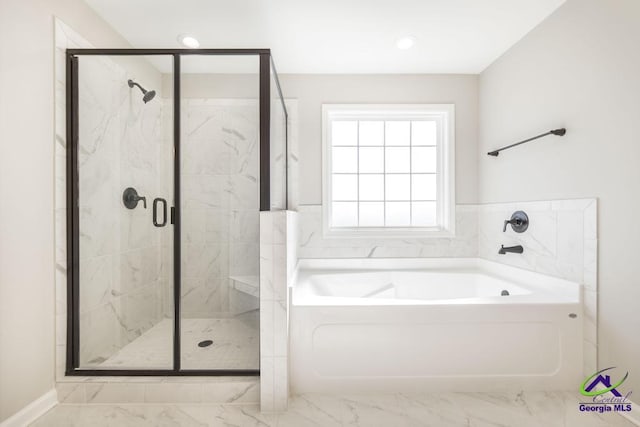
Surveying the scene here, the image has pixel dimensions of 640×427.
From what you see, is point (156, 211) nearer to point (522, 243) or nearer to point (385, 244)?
point (385, 244)

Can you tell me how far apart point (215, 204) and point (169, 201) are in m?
0.25

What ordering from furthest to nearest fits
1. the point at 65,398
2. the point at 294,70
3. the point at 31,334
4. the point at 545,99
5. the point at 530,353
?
1. the point at 294,70
2. the point at 545,99
3. the point at 530,353
4. the point at 65,398
5. the point at 31,334

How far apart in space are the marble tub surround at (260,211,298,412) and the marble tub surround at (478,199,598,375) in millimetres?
1670

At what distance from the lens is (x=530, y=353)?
5.74 feet

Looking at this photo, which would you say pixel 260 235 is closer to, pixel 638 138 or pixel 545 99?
pixel 638 138

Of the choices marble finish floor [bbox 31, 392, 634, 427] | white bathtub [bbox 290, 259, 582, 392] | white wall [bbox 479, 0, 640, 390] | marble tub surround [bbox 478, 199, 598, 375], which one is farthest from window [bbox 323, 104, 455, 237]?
marble finish floor [bbox 31, 392, 634, 427]

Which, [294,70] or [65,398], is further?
[294,70]

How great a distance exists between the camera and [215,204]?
174 cm

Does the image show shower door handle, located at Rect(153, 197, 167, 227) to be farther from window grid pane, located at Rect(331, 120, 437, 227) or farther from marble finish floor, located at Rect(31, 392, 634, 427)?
window grid pane, located at Rect(331, 120, 437, 227)

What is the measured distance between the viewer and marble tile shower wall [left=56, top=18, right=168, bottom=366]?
1743 millimetres

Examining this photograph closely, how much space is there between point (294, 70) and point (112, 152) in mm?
1591

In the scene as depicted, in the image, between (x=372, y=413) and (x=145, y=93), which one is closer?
(x=372, y=413)

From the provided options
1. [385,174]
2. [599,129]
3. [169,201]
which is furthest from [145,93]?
[599,129]

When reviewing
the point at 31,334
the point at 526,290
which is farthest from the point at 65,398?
the point at 526,290
